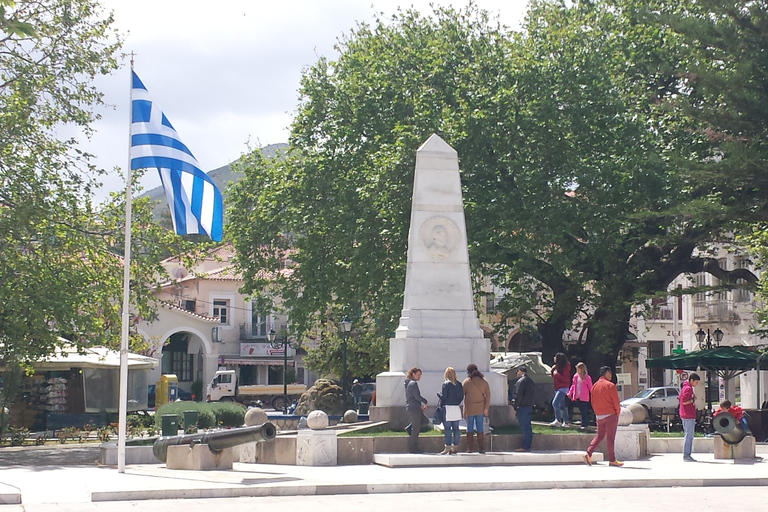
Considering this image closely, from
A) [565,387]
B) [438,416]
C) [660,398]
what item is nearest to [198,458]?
[438,416]

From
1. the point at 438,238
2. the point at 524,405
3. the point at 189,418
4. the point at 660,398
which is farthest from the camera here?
the point at 660,398

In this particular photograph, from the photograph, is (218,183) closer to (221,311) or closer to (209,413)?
(221,311)

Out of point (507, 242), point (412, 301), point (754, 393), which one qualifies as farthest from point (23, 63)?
point (754, 393)

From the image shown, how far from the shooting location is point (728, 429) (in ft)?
63.8

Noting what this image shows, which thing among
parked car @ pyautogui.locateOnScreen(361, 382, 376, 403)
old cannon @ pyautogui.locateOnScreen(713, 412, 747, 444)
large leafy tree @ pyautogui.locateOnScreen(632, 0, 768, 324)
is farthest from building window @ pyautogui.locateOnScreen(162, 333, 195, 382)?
old cannon @ pyautogui.locateOnScreen(713, 412, 747, 444)

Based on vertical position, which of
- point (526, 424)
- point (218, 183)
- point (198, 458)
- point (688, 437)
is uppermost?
point (218, 183)

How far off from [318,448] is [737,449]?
315 inches

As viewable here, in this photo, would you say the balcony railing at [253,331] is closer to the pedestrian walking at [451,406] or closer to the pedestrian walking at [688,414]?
the pedestrian walking at [688,414]

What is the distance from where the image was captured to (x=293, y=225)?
109 feet

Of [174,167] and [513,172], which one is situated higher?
[513,172]

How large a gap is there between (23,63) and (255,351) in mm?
42304

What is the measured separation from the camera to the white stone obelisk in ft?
66.6

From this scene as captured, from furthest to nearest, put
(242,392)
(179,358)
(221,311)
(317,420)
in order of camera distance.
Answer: (221,311)
(179,358)
(242,392)
(317,420)

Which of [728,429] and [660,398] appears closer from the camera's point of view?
[728,429]
